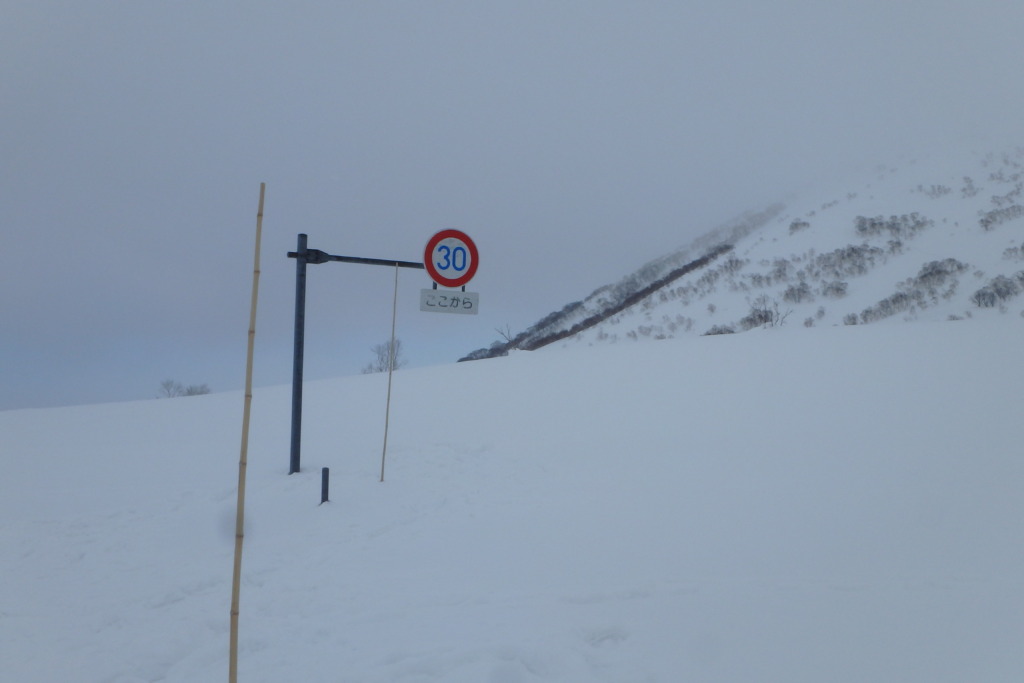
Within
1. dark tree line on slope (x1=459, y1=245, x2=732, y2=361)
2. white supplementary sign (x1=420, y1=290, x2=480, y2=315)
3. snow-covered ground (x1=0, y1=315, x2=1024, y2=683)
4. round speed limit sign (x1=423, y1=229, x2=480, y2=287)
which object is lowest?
snow-covered ground (x1=0, y1=315, x2=1024, y2=683)

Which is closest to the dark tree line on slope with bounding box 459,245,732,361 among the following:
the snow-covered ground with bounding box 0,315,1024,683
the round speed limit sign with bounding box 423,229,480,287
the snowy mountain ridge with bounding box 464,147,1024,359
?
the snowy mountain ridge with bounding box 464,147,1024,359

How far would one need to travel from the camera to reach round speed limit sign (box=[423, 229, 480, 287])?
6.55 metres

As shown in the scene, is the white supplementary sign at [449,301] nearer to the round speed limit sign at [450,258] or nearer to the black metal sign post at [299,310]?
the round speed limit sign at [450,258]

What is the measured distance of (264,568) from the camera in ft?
15.0

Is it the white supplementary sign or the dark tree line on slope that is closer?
the white supplementary sign

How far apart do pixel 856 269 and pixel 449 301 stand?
26116 millimetres

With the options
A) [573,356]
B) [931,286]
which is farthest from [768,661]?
[931,286]

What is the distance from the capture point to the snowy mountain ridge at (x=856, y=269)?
65.4 ft

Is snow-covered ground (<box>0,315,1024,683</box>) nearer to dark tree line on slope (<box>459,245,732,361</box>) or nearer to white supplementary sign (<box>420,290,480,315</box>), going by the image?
white supplementary sign (<box>420,290,480,315</box>)

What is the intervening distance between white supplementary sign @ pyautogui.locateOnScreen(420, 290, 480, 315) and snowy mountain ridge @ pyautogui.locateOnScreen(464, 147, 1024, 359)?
15969 millimetres

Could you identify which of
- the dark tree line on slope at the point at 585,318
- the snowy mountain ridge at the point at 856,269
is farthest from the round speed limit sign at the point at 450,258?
the dark tree line on slope at the point at 585,318

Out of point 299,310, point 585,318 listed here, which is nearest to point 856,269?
point 585,318

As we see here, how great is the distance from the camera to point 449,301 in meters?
6.50

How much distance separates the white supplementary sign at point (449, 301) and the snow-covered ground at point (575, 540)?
2.14m
